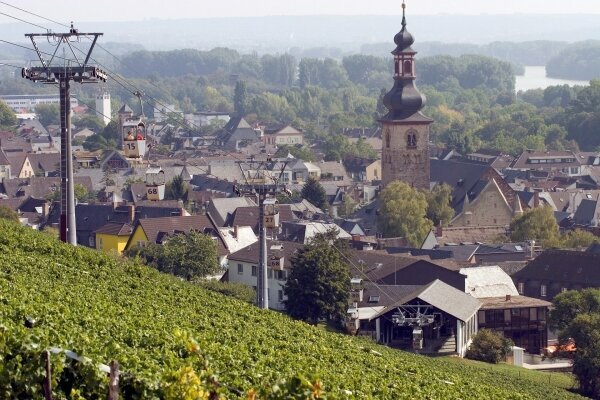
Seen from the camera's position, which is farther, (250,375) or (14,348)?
(250,375)

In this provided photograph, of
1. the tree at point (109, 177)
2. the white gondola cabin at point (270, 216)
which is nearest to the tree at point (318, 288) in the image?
the white gondola cabin at point (270, 216)

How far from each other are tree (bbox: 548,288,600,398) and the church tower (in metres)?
26.8

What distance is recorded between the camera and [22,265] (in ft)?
67.9

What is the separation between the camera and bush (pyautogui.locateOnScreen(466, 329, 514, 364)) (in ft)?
115

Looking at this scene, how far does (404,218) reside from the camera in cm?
5650

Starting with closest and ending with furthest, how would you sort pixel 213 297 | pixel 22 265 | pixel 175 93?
1. pixel 22 265
2. pixel 213 297
3. pixel 175 93

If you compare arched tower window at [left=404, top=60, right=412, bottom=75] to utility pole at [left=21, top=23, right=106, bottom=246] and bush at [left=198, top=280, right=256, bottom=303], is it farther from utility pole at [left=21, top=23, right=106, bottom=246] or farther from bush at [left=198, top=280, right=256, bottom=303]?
utility pole at [left=21, top=23, right=106, bottom=246]

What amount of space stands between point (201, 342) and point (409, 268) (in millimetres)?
26593

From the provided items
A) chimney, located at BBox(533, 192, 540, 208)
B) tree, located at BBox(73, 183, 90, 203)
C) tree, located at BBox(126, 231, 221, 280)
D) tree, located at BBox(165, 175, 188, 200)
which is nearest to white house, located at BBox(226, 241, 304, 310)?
tree, located at BBox(126, 231, 221, 280)

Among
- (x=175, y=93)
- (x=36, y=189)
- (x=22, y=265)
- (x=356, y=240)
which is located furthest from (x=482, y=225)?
(x=175, y=93)

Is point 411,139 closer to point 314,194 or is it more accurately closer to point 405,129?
point 405,129

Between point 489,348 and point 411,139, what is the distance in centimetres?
2980

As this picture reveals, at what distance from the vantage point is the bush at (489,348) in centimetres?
3503

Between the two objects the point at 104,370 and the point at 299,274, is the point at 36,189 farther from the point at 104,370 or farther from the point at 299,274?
the point at 104,370
